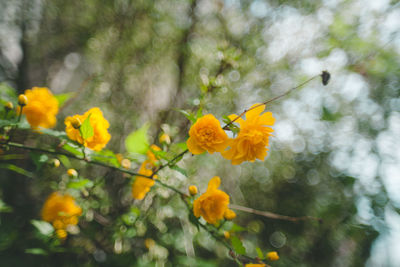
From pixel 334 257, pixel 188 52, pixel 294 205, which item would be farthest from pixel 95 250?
pixel 334 257

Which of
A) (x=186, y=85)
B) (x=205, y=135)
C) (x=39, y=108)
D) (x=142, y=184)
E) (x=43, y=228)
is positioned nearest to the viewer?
(x=205, y=135)

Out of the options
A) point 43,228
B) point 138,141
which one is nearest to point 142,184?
point 138,141

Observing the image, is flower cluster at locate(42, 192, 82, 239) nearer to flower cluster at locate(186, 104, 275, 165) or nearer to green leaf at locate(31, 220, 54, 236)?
green leaf at locate(31, 220, 54, 236)

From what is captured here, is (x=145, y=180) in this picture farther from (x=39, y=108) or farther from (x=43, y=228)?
(x=43, y=228)

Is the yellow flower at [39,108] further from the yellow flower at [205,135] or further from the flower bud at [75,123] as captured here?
the yellow flower at [205,135]

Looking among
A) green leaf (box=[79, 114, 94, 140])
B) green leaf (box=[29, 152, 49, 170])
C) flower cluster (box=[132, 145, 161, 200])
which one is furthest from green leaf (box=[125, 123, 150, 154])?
green leaf (box=[29, 152, 49, 170])

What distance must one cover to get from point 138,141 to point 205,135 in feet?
0.99

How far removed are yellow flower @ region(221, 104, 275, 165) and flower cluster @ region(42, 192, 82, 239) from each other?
3.08 feet

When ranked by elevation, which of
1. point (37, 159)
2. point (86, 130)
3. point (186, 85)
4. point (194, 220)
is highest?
point (186, 85)

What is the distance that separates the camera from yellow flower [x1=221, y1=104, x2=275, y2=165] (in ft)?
2.11

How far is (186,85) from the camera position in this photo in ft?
6.43

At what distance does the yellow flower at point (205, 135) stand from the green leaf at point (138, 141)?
0.73ft

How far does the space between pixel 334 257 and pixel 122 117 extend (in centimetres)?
319

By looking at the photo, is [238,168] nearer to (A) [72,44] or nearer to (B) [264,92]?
(B) [264,92]
